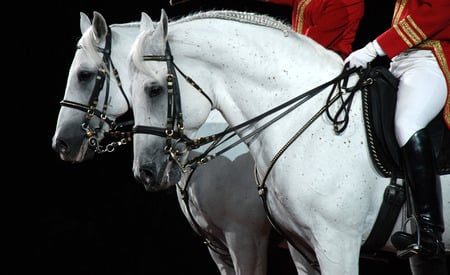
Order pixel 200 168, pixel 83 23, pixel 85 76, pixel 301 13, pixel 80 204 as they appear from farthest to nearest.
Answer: pixel 80 204 → pixel 83 23 → pixel 301 13 → pixel 85 76 → pixel 200 168

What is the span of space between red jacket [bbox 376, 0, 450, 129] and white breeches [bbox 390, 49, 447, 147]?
1.1 inches

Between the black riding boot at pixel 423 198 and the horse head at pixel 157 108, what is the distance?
72cm

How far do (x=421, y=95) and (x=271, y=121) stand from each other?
1.59 feet

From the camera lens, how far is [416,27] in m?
2.58

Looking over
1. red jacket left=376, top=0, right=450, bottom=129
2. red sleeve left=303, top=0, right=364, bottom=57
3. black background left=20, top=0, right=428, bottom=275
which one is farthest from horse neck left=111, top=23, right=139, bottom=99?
red jacket left=376, top=0, right=450, bottom=129

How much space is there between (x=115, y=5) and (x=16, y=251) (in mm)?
1483

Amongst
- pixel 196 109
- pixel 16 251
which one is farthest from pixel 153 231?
pixel 196 109

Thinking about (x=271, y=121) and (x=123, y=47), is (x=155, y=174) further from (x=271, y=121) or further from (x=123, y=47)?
(x=123, y=47)

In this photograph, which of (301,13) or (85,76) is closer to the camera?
(85,76)

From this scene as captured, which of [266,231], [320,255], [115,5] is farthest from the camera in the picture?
[115,5]

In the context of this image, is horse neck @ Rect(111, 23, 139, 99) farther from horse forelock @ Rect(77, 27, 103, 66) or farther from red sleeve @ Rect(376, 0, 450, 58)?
red sleeve @ Rect(376, 0, 450, 58)

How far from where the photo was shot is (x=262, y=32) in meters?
2.68

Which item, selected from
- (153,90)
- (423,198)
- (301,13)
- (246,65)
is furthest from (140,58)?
(301,13)

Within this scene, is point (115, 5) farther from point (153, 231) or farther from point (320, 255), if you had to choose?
point (320, 255)
